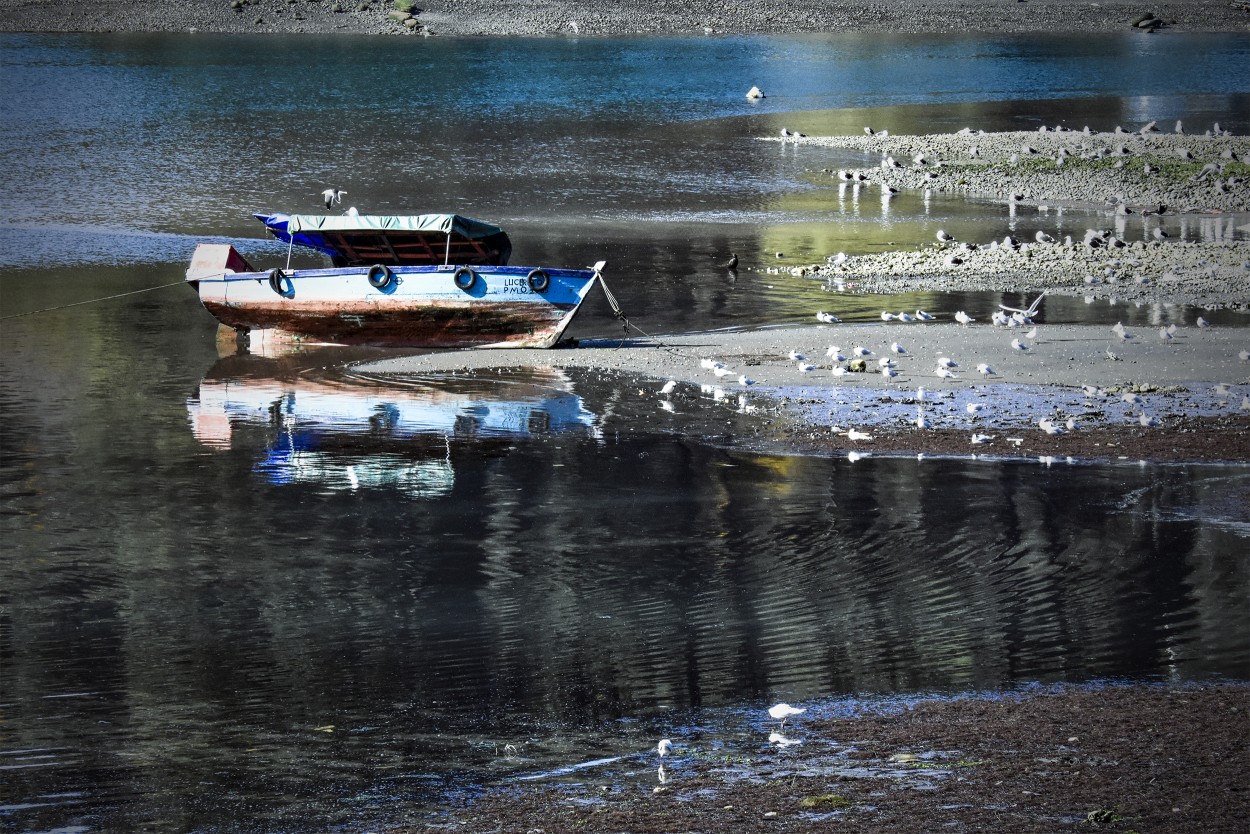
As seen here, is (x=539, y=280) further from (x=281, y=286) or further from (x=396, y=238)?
(x=281, y=286)

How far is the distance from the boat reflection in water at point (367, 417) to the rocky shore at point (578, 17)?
289 ft

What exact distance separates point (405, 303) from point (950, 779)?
17.2 m

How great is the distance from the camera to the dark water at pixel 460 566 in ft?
35.5

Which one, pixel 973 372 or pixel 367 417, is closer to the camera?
pixel 367 417

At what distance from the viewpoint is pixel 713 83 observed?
78.2 meters

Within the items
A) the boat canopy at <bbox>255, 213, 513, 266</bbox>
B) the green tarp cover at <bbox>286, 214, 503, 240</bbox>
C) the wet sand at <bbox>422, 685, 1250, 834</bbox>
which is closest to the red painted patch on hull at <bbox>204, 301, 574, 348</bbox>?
the boat canopy at <bbox>255, 213, 513, 266</bbox>

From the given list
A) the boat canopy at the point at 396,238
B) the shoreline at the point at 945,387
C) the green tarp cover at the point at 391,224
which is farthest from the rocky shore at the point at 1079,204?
the green tarp cover at the point at 391,224

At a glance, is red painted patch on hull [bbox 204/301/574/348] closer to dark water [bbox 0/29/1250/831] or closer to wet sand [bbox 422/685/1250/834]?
dark water [bbox 0/29/1250/831]

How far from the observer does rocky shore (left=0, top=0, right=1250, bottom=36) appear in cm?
10769

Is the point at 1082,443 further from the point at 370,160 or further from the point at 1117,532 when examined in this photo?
the point at 370,160

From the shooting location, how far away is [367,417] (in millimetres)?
21594

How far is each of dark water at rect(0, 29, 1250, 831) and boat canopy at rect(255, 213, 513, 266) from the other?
88.6 inches

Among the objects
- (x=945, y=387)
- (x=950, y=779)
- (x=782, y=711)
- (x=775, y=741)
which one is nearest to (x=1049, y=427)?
(x=945, y=387)

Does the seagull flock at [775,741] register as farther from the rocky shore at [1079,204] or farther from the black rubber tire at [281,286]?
the rocky shore at [1079,204]
